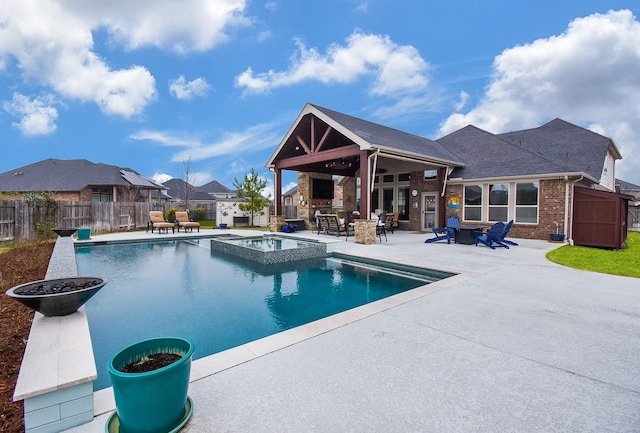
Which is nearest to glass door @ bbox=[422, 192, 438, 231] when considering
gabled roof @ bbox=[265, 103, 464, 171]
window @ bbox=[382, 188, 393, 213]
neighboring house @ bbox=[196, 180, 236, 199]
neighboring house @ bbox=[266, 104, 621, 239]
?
neighboring house @ bbox=[266, 104, 621, 239]

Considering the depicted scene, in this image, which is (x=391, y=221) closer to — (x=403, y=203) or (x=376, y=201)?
(x=403, y=203)

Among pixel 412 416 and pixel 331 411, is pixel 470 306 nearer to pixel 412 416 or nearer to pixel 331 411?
pixel 412 416

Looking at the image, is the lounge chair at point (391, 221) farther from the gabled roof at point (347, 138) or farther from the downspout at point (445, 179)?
the gabled roof at point (347, 138)

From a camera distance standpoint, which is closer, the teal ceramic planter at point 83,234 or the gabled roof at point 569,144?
the teal ceramic planter at point 83,234

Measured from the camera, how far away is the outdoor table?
10.9m

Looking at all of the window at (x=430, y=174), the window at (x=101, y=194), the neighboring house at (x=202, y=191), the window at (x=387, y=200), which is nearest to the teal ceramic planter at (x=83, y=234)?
the window at (x=387, y=200)

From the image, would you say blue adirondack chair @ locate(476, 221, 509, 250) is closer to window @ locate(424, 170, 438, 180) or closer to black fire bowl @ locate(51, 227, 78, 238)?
window @ locate(424, 170, 438, 180)

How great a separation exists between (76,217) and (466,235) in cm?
1796

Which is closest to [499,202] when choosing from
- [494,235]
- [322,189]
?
[494,235]

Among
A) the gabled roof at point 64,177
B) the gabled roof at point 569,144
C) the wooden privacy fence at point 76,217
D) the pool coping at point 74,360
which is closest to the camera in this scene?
the pool coping at point 74,360

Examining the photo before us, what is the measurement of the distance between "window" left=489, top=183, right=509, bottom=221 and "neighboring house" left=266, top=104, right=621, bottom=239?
4cm

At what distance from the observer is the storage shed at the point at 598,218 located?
437 inches

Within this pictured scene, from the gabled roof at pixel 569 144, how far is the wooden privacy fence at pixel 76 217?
2209cm

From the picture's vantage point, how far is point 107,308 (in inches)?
199
